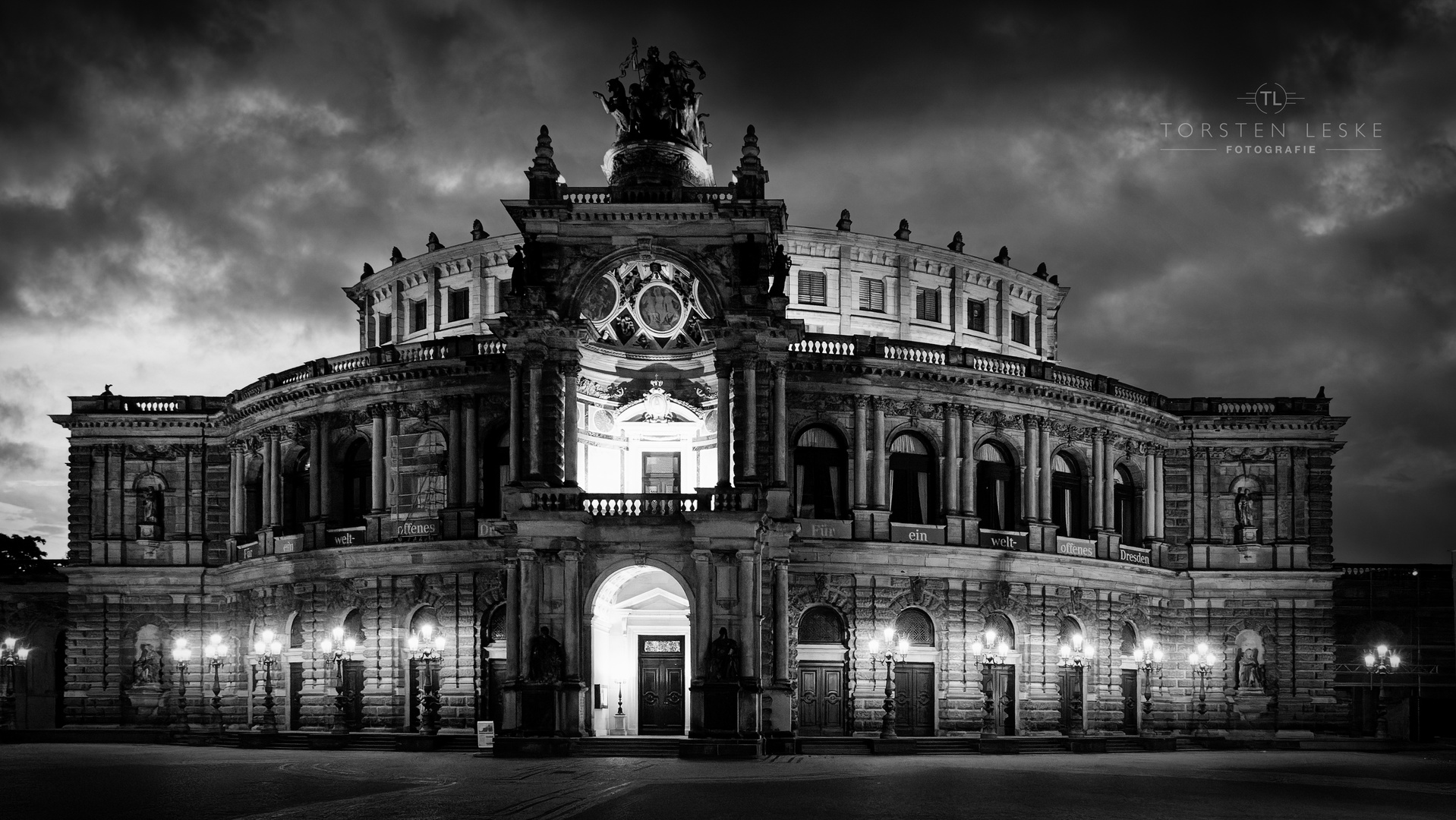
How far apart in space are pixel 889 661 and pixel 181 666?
32.5 meters

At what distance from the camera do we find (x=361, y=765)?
43875 millimetres

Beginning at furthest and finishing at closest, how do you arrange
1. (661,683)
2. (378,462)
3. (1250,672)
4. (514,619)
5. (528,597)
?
(1250,672) → (378,462) → (661,683) → (514,619) → (528,597)

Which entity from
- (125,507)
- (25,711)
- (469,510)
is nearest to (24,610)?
Result: (25,711)

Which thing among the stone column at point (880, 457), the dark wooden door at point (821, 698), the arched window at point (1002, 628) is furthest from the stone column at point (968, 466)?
the dark wooden door at point (821, 698)

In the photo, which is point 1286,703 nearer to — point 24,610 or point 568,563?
point 568,563

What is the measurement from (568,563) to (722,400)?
753cm

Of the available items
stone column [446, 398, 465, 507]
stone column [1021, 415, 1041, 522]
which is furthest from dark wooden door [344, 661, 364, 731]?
stone column [1021, 415, 1041, 522]

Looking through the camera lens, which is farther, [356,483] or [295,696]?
[356,483]

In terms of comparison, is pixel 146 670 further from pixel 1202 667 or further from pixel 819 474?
pixel 1202 667

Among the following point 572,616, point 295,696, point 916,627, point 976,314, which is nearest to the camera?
point 572,616

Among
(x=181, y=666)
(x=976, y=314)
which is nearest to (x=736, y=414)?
(x=976, y=314)

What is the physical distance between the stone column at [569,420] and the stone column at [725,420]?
4839 millimetres

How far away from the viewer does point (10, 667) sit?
73.3 meters

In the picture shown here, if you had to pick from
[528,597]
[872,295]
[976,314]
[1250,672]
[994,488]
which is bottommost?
[1250,672]
